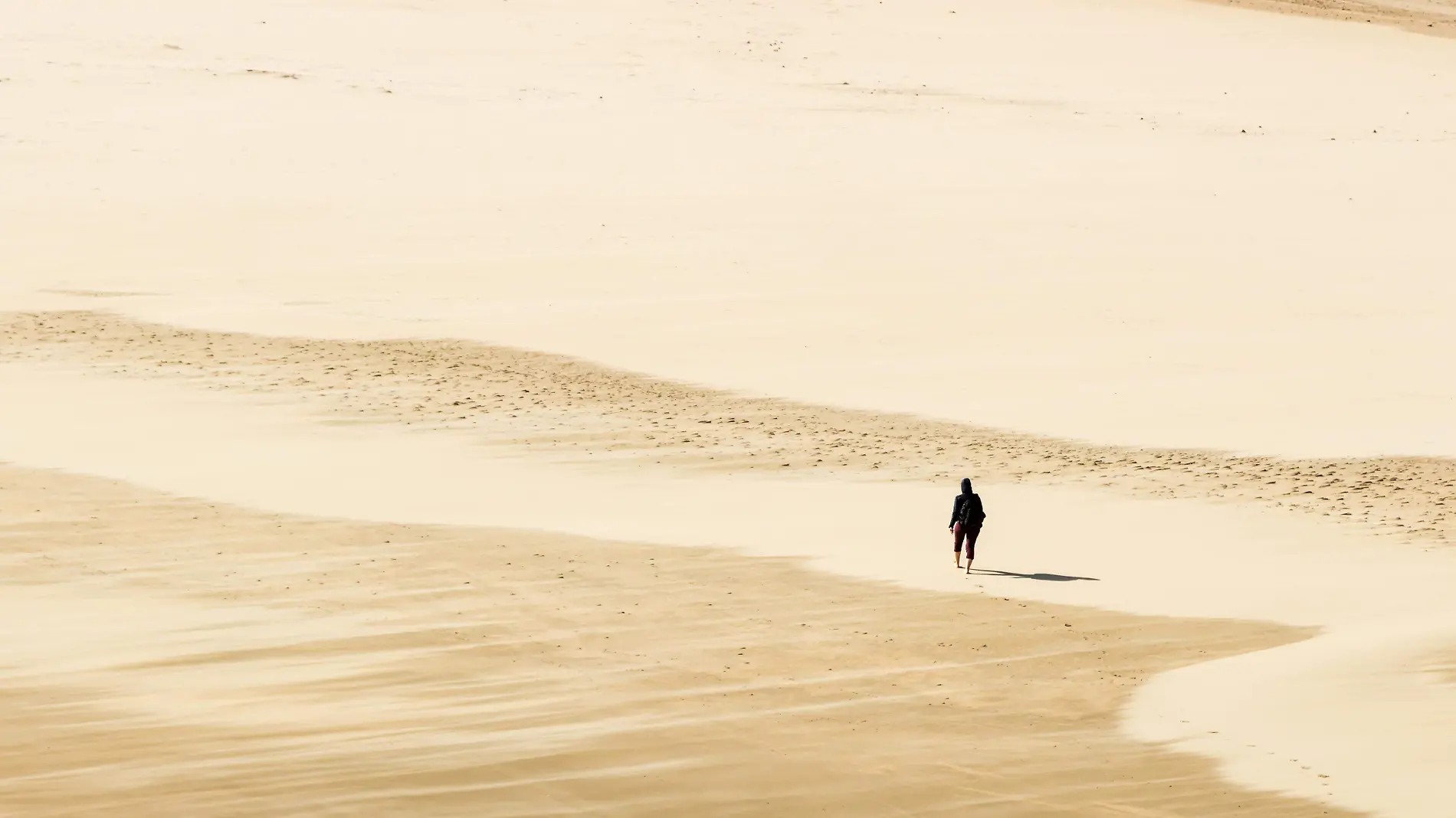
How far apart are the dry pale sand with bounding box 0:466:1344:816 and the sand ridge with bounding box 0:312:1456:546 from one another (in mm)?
3575

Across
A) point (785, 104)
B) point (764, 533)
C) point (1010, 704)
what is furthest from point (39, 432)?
point (785, 104)

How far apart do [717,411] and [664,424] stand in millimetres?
836

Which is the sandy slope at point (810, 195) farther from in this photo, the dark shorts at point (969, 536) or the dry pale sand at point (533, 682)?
the dry pale sand at point (533, 682)

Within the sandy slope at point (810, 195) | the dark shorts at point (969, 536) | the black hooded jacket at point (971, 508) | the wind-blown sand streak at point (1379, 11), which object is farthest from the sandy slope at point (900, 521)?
the wind-blown sand streak at point (1379, 11)

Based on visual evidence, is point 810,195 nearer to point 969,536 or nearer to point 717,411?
point 717,411

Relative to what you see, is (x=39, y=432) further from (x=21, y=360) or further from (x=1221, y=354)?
(x=1221, y=354)

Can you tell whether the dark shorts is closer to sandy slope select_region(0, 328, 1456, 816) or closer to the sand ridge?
sandy slope select_region(0, 328, 1456, 816)

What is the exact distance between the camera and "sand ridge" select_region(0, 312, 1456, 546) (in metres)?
16.6

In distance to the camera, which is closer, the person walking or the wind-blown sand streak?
the person walking

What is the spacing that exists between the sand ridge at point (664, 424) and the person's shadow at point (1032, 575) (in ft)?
9.23

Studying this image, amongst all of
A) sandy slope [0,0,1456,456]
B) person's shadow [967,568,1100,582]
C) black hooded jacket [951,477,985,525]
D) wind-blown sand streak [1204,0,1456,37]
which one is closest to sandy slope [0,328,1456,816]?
person's shadow [967,568,1100,582]

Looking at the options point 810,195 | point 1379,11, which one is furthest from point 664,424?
point 1379,11

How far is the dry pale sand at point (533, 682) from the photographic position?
9336 millimetres

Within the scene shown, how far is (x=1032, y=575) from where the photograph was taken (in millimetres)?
13852
